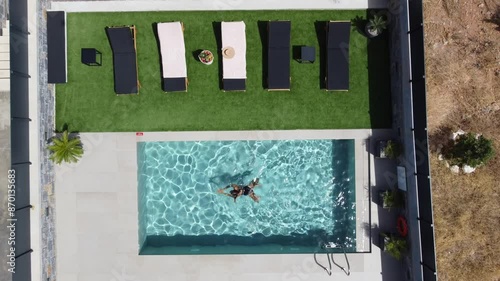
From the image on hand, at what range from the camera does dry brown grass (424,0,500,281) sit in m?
16.9

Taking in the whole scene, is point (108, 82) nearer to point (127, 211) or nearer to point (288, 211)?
point (127, 211)

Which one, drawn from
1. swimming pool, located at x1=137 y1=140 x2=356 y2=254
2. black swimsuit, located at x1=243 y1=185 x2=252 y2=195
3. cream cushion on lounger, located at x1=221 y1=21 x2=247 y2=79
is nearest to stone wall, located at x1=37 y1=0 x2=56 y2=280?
swimming pool, located at x1=137 y1=140 x2=356 y2=254

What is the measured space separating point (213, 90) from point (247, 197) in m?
4.85

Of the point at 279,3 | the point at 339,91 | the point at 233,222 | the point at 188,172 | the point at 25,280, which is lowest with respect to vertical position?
the point at 25,280

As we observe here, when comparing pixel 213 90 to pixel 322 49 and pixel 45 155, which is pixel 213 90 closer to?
pixel 322 49

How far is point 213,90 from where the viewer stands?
56.3ft

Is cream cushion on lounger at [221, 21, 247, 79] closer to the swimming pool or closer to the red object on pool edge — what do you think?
the swimming pool

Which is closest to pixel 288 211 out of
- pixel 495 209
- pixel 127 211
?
pixel 127 211

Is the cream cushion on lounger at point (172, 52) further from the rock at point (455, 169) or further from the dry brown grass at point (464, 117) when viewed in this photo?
the rock at point (455, 169)

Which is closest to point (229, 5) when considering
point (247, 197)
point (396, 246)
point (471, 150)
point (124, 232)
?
point (247, 197)

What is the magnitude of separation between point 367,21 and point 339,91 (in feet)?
10.5

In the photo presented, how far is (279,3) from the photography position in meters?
17.1

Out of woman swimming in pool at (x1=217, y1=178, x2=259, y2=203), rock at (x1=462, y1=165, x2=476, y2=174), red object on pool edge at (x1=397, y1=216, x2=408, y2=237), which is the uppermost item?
rock at (x1=462, y1=165, x2=476, y2=174)

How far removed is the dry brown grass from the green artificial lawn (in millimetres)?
2209
